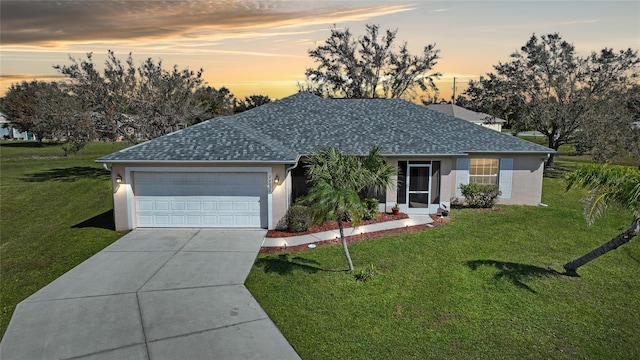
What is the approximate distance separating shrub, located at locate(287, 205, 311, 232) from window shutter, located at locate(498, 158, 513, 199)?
10325 mm

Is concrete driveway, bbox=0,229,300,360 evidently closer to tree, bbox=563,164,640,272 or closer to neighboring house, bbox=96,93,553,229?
neighboring house, bbox=96,93,553,229

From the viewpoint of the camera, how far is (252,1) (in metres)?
16.1

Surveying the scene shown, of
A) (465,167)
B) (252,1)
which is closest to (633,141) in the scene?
(465,167)

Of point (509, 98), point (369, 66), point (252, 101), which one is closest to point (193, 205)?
point (509, 98)

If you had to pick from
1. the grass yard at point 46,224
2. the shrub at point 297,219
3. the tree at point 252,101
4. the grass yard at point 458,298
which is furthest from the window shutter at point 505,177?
the tree at point 252,101

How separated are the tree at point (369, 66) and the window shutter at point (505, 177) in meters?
26.9

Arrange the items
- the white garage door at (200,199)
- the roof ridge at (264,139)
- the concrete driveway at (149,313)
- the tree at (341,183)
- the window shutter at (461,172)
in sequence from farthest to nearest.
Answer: the window shutter at (461,172) < the roof ridge at (264,139) < the white garage door at (200,199) < the tree at (341,183) < the concrete driveway at (149,313)

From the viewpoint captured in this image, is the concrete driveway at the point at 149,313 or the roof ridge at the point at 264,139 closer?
the concrete driveway at the point at 149,313

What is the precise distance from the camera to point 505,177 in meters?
18.4

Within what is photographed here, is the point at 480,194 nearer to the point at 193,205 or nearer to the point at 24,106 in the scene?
the point at 193,205

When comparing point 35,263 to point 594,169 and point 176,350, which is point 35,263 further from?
point 594,169

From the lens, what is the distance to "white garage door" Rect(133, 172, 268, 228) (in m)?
14.2

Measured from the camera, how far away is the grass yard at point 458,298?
7082 millimetres

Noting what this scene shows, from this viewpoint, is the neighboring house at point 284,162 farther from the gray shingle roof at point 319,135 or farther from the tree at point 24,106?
the tree at point 24,106
